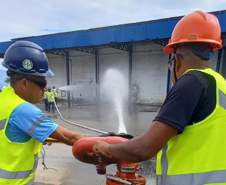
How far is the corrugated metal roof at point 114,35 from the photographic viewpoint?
60.6ft

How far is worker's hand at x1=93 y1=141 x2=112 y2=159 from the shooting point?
5.10ft

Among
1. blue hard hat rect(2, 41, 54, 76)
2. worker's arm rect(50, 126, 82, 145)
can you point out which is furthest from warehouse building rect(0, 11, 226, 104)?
worker's arm rect(50, 126, 82, 145)

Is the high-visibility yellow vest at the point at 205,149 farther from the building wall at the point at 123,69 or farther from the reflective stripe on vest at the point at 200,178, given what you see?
the building wall at the point at 123,69

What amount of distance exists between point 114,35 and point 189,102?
2049 centimetres

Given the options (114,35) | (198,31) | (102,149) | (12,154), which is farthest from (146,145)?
(114,35)

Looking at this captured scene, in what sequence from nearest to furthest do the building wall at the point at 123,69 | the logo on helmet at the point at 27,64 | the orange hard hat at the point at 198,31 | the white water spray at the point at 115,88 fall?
1. the orange hard hat at the point at 198,31
2. the logo on helmet at the point at 27,64
3. the building wall at the point at 123,69
4. the white water spray at the point at 115,88

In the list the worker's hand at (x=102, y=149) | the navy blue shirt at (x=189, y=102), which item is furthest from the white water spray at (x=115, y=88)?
the navy blue shirt at (x=189, y=102)

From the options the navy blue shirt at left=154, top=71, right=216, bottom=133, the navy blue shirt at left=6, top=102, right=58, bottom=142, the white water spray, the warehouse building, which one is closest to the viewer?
the navy blue shirt at left=154, top=71, right=216, bottom=133

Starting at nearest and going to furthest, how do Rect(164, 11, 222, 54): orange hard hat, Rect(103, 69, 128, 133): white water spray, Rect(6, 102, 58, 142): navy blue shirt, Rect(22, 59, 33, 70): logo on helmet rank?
Rect(164, 11, 222, 54): orange hard hat, Rect(6, 102, 58, 142): navy blue shirt, Rect(22, 59, 33, 70): logo on helmet, Rect(103, 69, 128, 133): white water spray

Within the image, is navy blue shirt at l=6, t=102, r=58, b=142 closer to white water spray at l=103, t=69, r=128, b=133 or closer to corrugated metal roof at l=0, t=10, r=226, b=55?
corrugated metal roof at l=0, t=10, r=226, b=55

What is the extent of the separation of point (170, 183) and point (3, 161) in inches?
38.3

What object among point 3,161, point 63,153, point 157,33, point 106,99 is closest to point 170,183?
point 3,161

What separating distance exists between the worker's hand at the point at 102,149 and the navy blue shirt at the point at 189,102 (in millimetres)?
364

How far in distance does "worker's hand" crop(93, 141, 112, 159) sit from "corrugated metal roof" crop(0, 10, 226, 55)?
16050 millimetres
